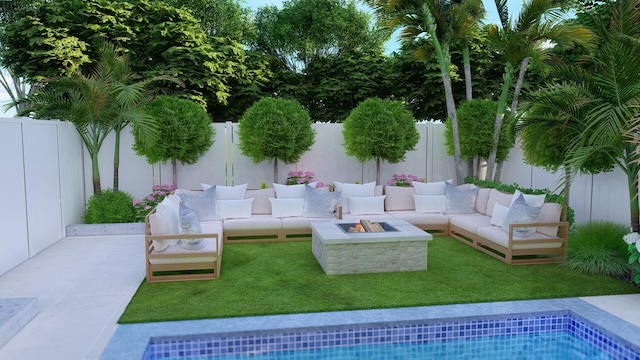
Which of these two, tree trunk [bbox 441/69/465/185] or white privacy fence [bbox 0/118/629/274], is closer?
white privacy fence [bbox 0/118/629/274]

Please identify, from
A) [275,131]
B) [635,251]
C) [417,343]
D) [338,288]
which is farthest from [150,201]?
[635,251]

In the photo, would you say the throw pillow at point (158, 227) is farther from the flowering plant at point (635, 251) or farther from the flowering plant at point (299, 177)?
the flowering plant at point (635, 251)

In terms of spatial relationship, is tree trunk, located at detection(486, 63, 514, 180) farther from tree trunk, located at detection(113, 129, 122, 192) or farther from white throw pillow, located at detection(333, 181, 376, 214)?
tree trunk, located at detection(113, 129, 122, 192)

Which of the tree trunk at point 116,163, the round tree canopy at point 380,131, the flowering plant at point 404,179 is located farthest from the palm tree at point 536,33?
the tree trunk at point 116,163

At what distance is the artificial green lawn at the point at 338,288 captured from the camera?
498 cm

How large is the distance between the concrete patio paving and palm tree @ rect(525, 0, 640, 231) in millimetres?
1626

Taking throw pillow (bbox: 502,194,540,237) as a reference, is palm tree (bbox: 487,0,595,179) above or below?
above

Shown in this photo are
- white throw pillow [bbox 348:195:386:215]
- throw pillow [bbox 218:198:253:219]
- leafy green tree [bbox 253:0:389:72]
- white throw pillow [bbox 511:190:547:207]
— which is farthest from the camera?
leafy green tree [bbox 253:0:389:72]

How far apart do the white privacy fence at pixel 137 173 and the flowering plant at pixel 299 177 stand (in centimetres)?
56

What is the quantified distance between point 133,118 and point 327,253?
4.89 metres

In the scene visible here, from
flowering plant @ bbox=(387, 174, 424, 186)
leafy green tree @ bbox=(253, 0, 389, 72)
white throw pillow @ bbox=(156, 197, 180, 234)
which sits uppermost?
leafy green tree @ bbox=(253, 0, 389, 72)

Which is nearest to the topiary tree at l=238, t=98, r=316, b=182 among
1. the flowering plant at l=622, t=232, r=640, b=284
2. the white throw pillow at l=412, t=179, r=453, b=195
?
the white throw pillow at l=412, t=179, r=453, b=195

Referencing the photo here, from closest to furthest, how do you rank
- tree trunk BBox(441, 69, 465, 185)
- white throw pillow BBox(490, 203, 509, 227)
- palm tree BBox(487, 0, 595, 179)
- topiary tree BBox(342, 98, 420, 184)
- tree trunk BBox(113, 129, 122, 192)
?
1. white throw pillow BBox(490, 203, 509, 227)
2. palm tree BBox(487, 0, 595, 179)
3. tree trunk BBox(113, 129, 122, 192)
4. topiary tree BBox(342, 98, 420, 184)
5. tree trunk BBox(441, 69, 465, 185)

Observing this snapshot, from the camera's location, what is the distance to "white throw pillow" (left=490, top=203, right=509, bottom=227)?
729 centimetres
